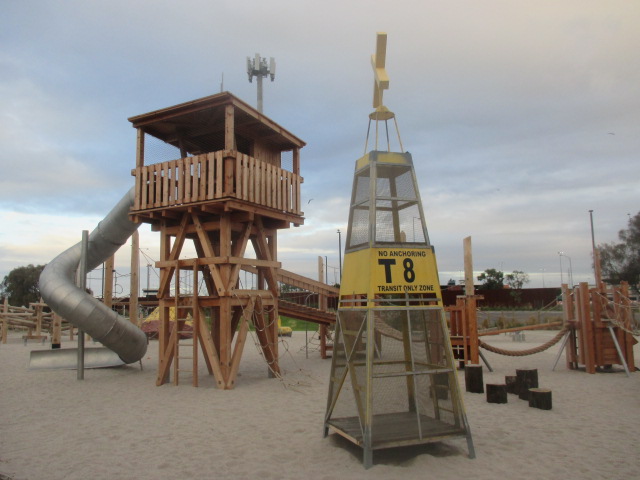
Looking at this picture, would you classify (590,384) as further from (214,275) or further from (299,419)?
(214,275)

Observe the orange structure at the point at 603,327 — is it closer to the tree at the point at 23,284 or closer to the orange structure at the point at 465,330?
the orange structure at the point at 465,330

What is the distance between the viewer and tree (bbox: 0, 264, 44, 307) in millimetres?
58688

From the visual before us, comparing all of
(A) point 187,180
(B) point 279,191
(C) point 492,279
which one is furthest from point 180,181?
(C) point 492,279

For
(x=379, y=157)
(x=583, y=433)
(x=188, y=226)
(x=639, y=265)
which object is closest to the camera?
(x=379, y=157)

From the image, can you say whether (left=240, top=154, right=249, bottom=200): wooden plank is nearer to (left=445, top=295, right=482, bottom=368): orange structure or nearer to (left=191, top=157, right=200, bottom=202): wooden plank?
(left=191, top=157, right=200, bottom=202): wooden plank

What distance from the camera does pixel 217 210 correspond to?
464 inches

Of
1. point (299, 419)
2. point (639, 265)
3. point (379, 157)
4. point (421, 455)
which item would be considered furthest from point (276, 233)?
point (639, 265)

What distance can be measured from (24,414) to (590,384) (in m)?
11.6

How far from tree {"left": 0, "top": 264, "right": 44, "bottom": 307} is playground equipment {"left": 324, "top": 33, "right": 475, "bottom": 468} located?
61714mm

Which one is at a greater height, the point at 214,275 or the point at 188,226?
the point at 188,226

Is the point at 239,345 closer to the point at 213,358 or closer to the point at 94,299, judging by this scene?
the point at 213,358

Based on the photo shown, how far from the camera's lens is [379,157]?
255 inches

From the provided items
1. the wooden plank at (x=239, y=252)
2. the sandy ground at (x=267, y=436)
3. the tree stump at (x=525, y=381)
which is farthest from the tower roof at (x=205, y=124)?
the tree stump at (x=525, y=381)

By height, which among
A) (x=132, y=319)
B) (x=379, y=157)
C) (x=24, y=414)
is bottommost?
(x=24, y=414)
